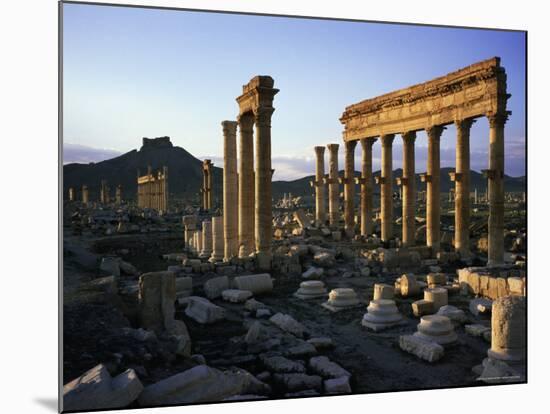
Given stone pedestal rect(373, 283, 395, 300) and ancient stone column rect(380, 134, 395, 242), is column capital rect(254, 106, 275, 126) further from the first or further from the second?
ancient stone column rect(380, 134, 395, 242)

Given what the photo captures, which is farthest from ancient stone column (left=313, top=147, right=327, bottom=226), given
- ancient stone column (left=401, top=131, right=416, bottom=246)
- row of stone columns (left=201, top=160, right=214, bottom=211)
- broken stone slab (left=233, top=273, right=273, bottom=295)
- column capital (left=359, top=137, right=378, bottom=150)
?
broken stone slab (left=233, top=273, right=273, bottom=295)

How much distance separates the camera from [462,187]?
19.2 meters

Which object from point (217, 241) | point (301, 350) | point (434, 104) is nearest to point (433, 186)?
point (434, 104)

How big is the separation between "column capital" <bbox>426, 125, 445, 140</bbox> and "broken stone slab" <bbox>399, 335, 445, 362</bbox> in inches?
526

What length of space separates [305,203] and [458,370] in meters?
50.1

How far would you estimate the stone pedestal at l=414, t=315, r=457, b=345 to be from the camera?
8953 millimetres

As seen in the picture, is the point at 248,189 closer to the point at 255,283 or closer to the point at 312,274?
the point at 312,274

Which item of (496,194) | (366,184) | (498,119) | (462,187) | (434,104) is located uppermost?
(434,104)

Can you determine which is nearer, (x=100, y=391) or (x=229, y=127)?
(x=100, y=391)

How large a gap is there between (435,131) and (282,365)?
1541 centimetres

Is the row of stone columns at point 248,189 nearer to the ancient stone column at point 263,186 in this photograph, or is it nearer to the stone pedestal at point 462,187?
the ancient stone column at point 263,186

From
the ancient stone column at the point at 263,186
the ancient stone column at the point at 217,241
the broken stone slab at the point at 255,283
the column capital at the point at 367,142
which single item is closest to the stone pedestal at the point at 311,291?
the broken stone slab at the point at 255,283

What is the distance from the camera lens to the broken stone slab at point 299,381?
7246 millimetres

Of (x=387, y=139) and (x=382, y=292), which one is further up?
(x=387, y=139)
